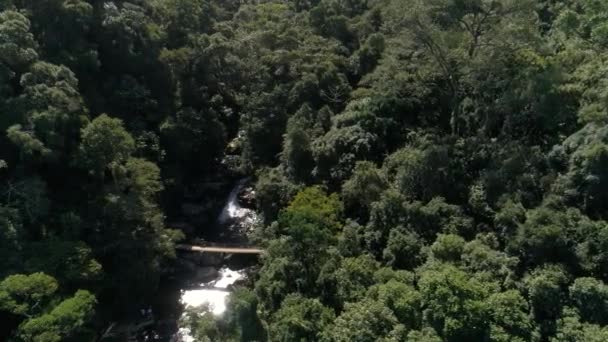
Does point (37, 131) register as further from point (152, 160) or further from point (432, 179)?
point (432, 179)

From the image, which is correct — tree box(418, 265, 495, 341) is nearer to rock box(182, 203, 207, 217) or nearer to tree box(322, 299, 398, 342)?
tree box(322, 299, 398, 342)

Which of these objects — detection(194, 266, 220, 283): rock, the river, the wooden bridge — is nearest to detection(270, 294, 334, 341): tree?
the river

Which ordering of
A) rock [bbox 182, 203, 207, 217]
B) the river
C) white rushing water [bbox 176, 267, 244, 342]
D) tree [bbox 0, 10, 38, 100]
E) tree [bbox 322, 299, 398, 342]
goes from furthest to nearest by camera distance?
rock [bbox 182, 203, 207, 217]
white rushing water [bbox 176, 267, 244, 342]
the river
tree [bbox 0, 10, 38, 100]
tree [bbox 322, 299, 398, 342]

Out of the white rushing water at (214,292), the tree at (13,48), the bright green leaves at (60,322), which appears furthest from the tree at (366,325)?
the tree at (13,48)

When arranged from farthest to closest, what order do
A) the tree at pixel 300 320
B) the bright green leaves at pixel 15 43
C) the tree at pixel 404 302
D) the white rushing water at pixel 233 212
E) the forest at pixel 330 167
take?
1. the white rushing water at pixel 233 212
2. the bright green leaves at pixel 15 43
3. the tree at pixel 300 320
4. the forest at pixel 330 167
5. the tree at pixel 404 302

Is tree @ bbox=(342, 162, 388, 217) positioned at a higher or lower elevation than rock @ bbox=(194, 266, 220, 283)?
higher

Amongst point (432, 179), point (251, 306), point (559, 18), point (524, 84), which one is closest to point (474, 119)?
point (524, 84)

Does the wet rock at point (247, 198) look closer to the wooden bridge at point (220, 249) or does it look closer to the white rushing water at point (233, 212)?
the white rushing water at point (233, 212)

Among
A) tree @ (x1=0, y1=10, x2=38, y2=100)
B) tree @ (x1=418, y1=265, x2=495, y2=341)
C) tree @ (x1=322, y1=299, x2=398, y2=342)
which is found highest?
tree @ (x1=0, y1=10, x2=38, y2=100)
